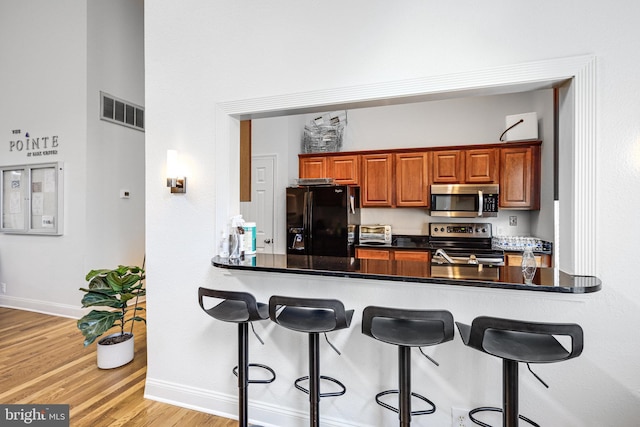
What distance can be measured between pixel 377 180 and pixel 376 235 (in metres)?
0.75

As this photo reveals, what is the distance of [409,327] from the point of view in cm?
145

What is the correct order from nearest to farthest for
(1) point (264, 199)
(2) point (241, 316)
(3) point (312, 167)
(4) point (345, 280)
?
(2) point (241, 316) < (4) point (345, 280) < (3) point (312, 167) < (1) point (264, 199)

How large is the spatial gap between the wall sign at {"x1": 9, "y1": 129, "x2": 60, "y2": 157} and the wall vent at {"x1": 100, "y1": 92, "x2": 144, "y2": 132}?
0.66m

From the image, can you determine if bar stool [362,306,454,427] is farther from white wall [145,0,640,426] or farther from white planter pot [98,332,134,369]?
white planter pot [98,332,134,369]

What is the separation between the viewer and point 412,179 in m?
4.21

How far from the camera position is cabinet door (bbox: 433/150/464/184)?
4035 millimetres

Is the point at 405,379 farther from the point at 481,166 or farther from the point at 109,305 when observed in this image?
the point at 481,166

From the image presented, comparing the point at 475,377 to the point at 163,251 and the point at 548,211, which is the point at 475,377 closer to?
the point at 163,251

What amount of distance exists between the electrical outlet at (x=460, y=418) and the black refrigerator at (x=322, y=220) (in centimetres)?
237

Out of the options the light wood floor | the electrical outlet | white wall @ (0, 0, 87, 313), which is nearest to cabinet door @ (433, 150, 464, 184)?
the electrical outlet

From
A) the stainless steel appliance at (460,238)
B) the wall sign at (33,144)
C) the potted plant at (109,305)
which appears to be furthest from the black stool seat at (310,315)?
the wall sign at (33,144)

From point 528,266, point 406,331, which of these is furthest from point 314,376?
point 528,266

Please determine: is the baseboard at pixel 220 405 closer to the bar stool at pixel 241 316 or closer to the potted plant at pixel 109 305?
the bar stool at pixel 241 316

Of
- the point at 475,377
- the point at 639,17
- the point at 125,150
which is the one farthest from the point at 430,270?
the point at 125,150
